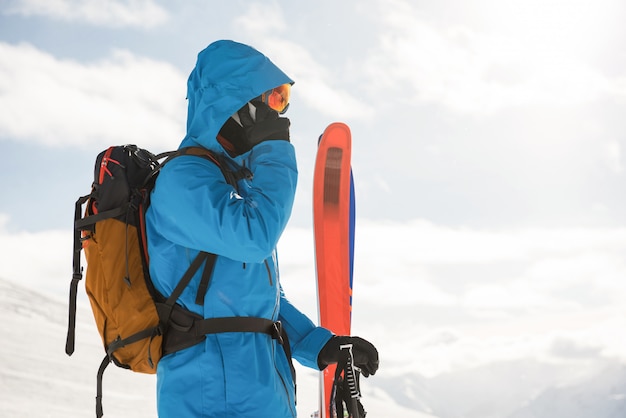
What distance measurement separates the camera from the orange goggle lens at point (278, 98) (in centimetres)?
177

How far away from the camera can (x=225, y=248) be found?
4.93ft

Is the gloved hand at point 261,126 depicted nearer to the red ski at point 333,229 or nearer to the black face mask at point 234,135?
the black face mask at point 234,135

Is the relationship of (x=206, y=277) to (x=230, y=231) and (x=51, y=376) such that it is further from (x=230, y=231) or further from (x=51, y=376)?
(x=51, y=376)

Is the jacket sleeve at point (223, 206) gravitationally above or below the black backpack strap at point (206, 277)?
above

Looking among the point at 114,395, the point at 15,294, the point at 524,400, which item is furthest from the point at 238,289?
the point at 524,400

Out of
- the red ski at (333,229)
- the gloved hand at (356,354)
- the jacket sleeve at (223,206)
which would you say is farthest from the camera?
the red ski at (333,229)

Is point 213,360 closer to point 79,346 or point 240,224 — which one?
point 240,224

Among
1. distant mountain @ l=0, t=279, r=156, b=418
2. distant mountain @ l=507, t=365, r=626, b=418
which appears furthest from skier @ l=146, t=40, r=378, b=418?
distant mountain @ l=507, t=365, r=626, b=418

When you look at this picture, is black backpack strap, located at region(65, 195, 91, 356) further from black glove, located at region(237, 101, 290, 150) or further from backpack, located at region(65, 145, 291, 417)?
black glove, located at region(237, 101, 290, 150)

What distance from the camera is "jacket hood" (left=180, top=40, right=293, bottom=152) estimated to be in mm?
1683

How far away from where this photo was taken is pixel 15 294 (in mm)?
13391

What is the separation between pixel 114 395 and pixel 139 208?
7313 millimetres

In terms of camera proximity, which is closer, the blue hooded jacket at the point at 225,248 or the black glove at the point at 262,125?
the blue hooded jacket at the point at 225,248

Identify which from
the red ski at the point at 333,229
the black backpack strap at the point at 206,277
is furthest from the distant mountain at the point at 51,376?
the black backpack strap at the point at 206,277
